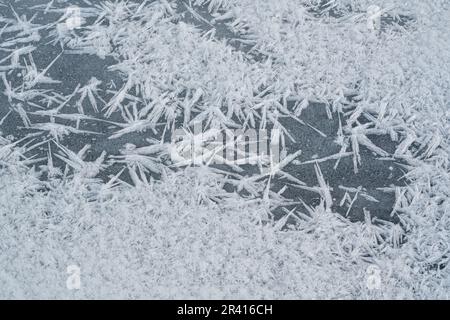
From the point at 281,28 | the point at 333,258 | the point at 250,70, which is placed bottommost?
the point at 333,258

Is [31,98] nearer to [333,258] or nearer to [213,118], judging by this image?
[213,118]

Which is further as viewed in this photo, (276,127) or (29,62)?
(29,62)

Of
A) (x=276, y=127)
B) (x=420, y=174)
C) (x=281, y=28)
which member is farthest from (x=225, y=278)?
(x=281, y=28)

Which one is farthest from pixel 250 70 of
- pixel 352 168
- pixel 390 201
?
pixel 390 201

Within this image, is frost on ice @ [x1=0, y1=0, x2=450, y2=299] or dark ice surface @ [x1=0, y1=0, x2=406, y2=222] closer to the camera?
frost on ice @ [x1=0, y1=0, x2=450, y2=299]

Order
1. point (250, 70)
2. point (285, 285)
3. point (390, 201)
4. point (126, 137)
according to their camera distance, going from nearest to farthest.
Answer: point (285, 285), point (390, 201), point (126, 137), point (250, 70)

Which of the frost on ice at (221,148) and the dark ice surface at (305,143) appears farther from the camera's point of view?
the dark ice surface at (305,143)

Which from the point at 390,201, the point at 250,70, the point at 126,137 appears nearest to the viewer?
the point at 390,201

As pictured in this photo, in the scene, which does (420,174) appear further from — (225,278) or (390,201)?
(225,278)

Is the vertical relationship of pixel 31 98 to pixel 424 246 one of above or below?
above
